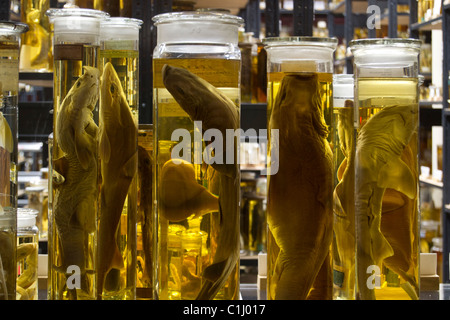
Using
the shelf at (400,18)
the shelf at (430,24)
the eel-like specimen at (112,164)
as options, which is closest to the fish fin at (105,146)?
the eel-like specimen at (112,164)

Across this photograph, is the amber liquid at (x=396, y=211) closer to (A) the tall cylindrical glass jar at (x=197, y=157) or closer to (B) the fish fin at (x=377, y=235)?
(B) the fish fin at (x=377, y=235)

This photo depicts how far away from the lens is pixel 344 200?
0.74 meters

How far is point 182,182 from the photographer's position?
62 cm

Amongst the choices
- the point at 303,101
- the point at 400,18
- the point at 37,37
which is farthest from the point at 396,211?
the point at 400,18

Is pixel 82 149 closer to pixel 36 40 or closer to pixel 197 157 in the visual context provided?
pixel 197 157

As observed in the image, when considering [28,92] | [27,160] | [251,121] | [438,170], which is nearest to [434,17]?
[438,170]

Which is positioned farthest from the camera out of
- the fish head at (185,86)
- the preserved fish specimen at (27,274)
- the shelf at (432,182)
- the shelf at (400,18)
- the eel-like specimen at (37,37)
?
the shelf at (400,18)

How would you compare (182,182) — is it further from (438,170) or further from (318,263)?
(438,170)

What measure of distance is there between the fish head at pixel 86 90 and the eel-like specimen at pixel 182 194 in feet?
0.37

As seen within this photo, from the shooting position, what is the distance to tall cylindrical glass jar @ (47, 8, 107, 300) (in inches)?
25.8

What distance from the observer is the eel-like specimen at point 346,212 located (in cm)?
73
